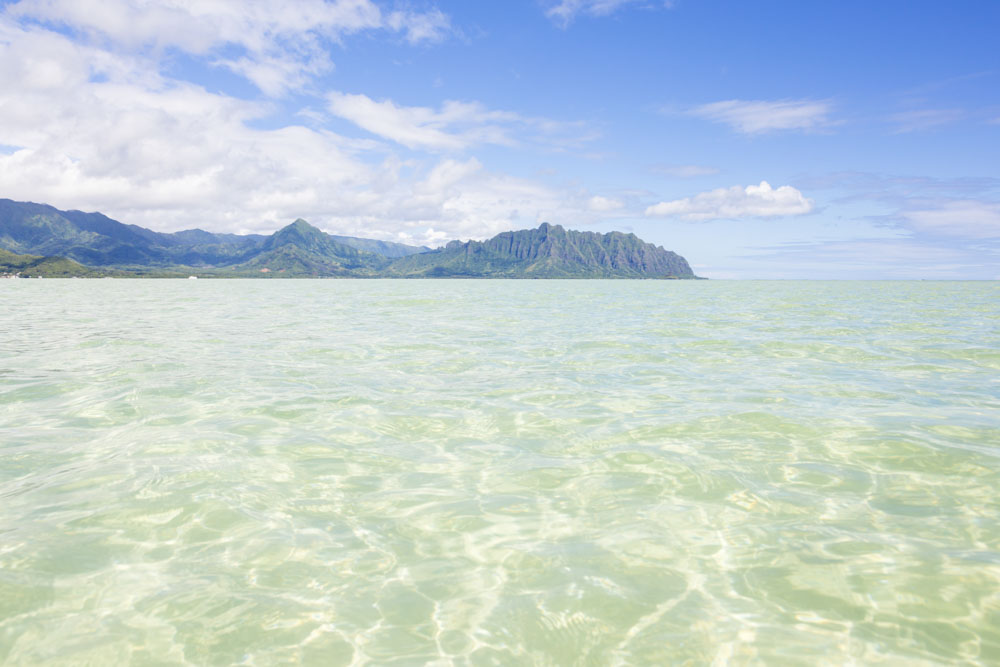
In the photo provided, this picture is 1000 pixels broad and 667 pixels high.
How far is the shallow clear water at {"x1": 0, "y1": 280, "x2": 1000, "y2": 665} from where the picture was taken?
5465 millimetres

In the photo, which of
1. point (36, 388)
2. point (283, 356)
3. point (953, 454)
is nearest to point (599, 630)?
point (953, 454)

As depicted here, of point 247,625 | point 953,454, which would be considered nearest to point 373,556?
point 247,625

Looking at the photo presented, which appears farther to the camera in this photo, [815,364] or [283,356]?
[283,356]

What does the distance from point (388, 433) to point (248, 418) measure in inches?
144

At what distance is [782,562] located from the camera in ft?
22.2

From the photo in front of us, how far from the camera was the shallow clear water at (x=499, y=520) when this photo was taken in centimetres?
546

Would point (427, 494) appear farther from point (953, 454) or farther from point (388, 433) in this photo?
point (953, 454)

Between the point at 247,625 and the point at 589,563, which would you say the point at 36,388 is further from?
the point at 589,563

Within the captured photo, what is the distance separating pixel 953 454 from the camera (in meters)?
10.4

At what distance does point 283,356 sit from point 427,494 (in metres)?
15.5

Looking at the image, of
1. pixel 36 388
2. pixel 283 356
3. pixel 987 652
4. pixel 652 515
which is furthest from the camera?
pixel 283 356

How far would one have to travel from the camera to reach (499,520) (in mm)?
8031

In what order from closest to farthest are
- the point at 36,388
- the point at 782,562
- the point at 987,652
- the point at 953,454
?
the point at 987,652 → the point at 782,562 → the point at 953,454 → the point at 36,388

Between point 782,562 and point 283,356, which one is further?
point 283,356
